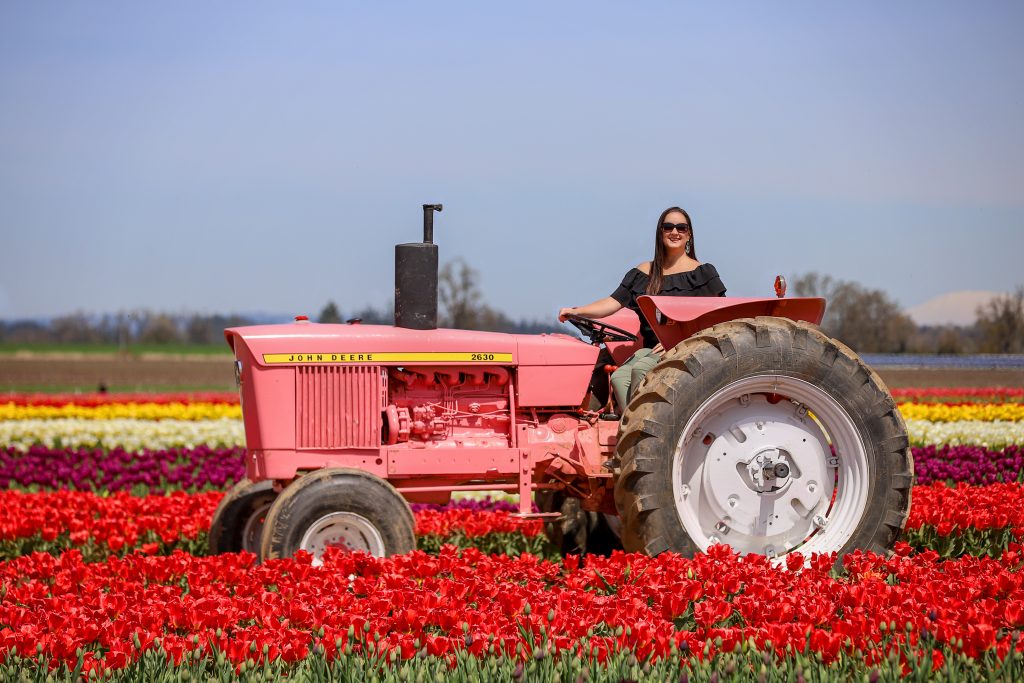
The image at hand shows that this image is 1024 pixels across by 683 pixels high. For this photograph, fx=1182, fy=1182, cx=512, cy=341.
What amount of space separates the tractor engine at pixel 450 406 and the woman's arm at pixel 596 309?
1.45 feet

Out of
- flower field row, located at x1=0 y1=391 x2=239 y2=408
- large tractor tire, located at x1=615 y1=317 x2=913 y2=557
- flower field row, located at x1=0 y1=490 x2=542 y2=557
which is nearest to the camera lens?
large tractor tire, located at x1=615 y1=317 x2=913 y2=557

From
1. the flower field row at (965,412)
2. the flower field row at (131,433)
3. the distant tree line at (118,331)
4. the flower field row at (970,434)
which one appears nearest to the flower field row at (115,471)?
the flower field row at (131,433)

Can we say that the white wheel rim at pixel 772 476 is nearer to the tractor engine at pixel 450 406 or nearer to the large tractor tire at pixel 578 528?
the tractor engine at pixel 450 406

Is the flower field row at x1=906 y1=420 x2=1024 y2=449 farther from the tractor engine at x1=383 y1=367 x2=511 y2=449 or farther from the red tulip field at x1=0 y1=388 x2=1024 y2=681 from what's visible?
the tractor engine at x1=383 y1=367 x2=511 y2=449

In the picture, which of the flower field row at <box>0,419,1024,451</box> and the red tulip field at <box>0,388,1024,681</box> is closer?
the red tulip field at <box>0,388,1024,681</box>

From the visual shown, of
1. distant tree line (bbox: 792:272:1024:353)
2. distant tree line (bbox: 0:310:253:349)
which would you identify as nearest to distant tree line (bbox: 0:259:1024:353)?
distant tree line (bbox: 792:272:1024:353)

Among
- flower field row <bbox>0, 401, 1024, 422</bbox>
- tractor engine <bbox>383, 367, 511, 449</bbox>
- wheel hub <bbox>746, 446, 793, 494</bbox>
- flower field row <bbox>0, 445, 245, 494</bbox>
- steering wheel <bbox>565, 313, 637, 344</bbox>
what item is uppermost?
steering wheel <bbox>565, 313, 637, 344</bbox>

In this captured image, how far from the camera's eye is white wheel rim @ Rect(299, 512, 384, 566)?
514 centimetres

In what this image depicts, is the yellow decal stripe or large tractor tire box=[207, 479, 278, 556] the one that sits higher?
the yellow decal stripe

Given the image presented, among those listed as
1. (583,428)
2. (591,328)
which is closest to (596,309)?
(591,328)

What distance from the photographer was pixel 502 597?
4.00m

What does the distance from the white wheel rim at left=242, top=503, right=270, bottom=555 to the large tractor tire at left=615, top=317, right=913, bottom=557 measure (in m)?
2.09

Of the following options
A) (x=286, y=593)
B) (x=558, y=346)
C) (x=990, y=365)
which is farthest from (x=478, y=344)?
(x=990, y=365)

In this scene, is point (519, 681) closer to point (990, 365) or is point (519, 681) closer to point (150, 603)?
point (150, 603)
